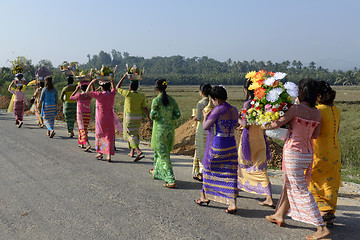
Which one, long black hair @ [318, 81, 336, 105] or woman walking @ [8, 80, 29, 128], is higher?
long black hair @ [318, 81, 336, 105]

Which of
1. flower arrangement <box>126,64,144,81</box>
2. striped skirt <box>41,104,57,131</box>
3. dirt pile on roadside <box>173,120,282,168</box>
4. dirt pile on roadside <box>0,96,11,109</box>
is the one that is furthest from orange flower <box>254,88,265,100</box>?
dirt pile on roadside <box>0,96,11,109</box>

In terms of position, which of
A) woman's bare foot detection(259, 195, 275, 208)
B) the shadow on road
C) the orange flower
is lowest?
the shadow on road

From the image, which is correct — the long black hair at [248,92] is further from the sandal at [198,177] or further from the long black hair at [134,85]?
the long black hair at [134,85]

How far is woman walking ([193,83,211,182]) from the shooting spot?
6367 millimetres

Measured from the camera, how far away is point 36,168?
7582mm

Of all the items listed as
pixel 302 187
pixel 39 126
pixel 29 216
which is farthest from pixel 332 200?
pixel 39 126

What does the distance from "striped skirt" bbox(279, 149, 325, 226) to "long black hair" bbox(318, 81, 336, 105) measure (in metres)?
0.78

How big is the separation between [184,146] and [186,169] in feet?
7.32

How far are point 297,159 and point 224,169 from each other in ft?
3.72

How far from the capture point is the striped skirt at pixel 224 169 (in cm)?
509

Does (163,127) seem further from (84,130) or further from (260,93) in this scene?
(84,130)

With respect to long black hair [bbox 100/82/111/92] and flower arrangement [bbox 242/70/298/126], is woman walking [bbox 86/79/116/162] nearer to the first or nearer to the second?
long black hair [bbox 100/82/111/92]

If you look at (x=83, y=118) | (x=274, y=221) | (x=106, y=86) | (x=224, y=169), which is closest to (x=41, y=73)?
(x=83, y=118)

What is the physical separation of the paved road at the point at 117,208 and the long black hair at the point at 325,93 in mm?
1664
